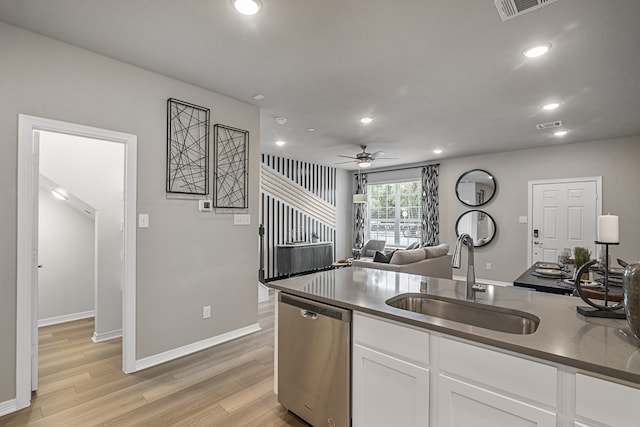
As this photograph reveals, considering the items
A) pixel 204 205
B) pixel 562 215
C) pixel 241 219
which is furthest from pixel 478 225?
pixel 204 205

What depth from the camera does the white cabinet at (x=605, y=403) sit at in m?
0.95

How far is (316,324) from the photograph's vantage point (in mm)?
1857

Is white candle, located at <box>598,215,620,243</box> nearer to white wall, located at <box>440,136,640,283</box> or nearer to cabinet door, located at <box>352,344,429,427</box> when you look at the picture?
cabinet door, located at <box>352,344,429,427</box>

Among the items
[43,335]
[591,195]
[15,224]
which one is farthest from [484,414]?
[591,195]

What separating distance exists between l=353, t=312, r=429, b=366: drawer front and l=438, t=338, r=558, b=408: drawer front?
0.09 meters

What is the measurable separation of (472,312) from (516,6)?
1.89m

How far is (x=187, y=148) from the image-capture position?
10.1 ft

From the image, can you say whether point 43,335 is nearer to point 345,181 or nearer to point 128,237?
point 128,237

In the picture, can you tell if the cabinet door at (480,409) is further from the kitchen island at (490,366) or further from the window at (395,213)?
the window at (395,213)

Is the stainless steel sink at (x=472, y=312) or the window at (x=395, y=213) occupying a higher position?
the window at (x=395, y=213)

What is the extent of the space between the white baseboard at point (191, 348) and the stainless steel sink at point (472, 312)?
7.53 feet

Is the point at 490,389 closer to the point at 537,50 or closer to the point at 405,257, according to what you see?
the point at 537,50

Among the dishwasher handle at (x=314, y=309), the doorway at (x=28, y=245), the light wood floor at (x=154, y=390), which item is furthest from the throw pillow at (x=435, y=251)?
the doorway at (x=28, y=245)

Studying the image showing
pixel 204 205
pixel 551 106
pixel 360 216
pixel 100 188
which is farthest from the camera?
pixel 360 216
